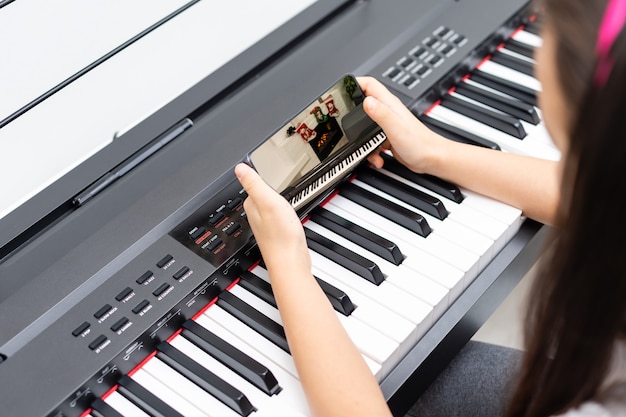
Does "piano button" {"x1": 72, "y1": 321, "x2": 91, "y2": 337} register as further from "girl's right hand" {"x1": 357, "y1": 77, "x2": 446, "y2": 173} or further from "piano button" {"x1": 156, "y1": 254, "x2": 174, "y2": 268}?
"girl's right hand" {"x1": 357, "y1": 77, "x2": 446, "y2": 173}

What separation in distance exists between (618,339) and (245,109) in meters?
0.80

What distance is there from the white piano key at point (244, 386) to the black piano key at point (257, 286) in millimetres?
129

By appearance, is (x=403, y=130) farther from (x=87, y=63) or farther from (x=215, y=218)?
(x=87, y=63)

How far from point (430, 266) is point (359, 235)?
0.13 m

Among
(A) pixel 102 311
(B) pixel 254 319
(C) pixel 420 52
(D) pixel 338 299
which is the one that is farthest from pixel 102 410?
(C) pixel 420 52

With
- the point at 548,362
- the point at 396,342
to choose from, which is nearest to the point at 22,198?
the point at 396,342

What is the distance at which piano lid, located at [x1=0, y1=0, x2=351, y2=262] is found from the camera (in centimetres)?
124

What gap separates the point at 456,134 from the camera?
1.47 m

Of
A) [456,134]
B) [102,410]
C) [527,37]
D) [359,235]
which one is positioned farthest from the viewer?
[527,37]

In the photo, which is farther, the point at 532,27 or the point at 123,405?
the point at 532,27

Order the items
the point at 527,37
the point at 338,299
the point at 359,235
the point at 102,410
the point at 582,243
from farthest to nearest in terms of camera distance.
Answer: the point at 527,37 → the point at 359,235 → the point at 338,299 → the point at 102,410 → the point at 582,243

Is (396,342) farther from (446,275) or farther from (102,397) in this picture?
(102,397)

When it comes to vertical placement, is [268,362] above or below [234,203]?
below

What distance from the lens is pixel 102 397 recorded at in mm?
1124
